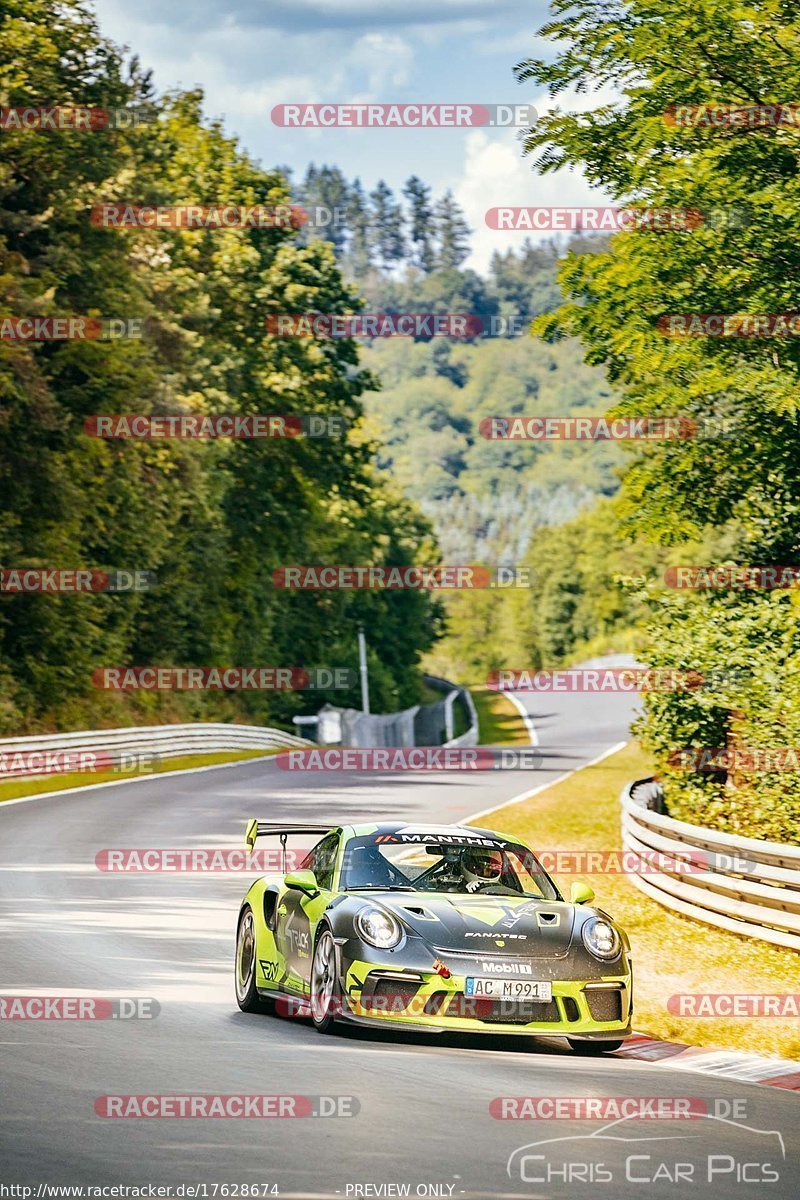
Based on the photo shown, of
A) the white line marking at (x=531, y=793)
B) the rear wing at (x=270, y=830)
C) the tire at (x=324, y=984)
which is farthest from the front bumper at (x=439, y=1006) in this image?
the white line marking at (x=531, y=793)

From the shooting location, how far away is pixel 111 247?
49031mm

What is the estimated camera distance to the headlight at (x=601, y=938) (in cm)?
1050

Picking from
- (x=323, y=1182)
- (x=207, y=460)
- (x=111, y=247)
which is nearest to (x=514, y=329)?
(x=111, y=247)

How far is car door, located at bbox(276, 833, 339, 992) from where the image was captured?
429 inches

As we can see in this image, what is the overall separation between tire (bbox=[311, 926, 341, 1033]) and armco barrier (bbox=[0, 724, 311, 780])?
25.7 metres

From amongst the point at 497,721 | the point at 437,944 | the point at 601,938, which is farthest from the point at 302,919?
the point at 497,721

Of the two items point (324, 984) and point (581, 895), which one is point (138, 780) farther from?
point (324, 984)

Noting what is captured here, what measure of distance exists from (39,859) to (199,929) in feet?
20.0

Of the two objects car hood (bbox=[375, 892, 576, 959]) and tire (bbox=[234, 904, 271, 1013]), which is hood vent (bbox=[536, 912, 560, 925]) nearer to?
car hood (bbox=[375, 892, 576, 959])

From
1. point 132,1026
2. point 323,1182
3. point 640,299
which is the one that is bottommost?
point 132,1026

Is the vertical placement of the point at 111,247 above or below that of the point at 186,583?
above

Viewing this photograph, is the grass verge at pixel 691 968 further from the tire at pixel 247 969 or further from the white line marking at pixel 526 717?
the white line marking at pixel 526 717

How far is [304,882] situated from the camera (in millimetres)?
11125

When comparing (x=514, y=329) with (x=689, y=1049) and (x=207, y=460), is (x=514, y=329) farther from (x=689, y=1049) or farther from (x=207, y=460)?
(x=689, y=1049)
